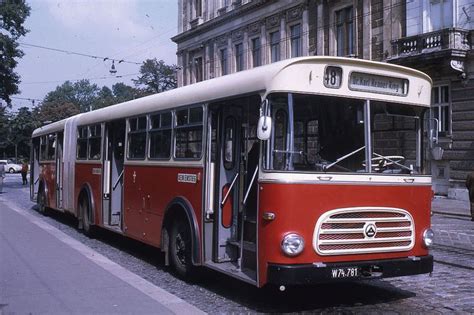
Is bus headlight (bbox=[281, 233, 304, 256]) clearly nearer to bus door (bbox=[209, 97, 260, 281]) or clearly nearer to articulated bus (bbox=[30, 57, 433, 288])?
articulated bus (bbox=[30, 57, 433, 288])

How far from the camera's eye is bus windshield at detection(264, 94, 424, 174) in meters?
6.36

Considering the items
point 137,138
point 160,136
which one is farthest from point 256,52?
point 160,136

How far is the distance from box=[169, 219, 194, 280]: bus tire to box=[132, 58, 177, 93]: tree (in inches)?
2879

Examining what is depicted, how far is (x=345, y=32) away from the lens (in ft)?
102

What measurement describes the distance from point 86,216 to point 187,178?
5.95m

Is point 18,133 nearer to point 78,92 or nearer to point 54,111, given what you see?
point 54,111

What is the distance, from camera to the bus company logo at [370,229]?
6.55 meters

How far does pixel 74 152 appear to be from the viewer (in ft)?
48.1

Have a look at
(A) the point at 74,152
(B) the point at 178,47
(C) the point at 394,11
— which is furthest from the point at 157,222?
(B) the point at 178,47

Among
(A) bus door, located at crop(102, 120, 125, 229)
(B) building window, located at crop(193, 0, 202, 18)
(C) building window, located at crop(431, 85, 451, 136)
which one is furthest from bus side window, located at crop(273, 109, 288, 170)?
(B) building window, located at crop(193, 0, 202, 18)

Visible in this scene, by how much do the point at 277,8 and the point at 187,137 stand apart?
29.5m

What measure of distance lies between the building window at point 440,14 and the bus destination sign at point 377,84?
769 inches

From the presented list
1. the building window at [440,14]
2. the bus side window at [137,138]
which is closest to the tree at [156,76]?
the building window at [440,14]

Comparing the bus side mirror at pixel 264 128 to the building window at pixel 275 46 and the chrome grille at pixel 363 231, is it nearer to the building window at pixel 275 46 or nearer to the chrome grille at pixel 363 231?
the chrome grille at pixel 363 231
